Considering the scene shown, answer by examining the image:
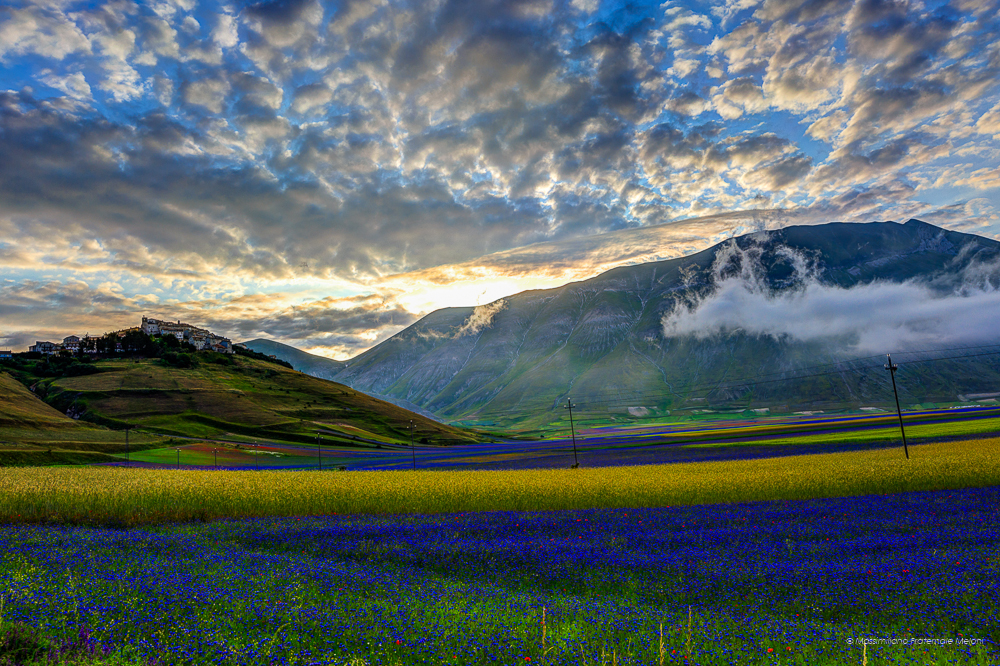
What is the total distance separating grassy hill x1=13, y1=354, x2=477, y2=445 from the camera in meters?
135

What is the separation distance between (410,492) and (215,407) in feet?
484

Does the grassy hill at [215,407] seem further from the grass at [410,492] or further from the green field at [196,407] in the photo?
the grass at [410,492]

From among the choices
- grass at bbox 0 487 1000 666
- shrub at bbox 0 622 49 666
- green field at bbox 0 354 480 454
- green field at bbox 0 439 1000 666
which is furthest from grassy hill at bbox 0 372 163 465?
shrub at bbox 0 622 49 666

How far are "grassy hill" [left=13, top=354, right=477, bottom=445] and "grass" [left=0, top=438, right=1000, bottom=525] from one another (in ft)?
364

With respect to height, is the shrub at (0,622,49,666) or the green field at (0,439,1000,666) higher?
the shrub at (0,622,49,666)

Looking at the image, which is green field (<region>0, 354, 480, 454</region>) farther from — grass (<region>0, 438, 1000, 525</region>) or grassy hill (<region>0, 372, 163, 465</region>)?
grass (<region>0, 438, 1000, 525</region>)

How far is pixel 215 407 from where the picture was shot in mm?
150500

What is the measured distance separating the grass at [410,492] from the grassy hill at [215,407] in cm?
11102

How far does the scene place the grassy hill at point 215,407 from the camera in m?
135

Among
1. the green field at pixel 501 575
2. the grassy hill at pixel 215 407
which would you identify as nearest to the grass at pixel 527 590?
the green field at pixel 501 575

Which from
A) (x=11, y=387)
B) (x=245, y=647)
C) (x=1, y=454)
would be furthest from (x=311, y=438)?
(x=245, y=647)

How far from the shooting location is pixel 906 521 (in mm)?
19281

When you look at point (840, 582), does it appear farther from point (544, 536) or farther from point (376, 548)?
point (376, 548)

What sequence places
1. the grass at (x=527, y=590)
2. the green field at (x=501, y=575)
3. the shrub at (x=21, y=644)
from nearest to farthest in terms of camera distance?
the shrub at (x=21, y=644)
the grass at (x=527, y=590)
the green field at (x=501, y=575)
